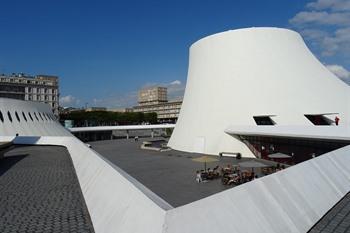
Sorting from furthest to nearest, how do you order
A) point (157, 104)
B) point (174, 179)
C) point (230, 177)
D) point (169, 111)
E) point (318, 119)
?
point (157, 104) < point (169, 111) < point (318, 119) < point (174, 179) < point (230, 177)

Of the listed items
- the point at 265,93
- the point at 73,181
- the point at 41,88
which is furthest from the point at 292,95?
the point at 41,88

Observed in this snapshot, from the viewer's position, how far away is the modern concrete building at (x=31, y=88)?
254ft

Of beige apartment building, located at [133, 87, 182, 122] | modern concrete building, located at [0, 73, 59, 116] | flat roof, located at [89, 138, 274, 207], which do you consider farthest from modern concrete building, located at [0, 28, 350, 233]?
beige apartment building, located at [133, 87, 182, 122]

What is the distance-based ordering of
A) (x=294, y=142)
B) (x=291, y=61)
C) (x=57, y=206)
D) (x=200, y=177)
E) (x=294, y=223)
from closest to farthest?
(x=294, y=223), (x=57, y=206), (x=200, y=177), (x=294, y=142), (x=291, y=61)

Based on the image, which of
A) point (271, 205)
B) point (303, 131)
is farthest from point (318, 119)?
point (271, 205)

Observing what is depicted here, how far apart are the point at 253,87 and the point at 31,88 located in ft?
237

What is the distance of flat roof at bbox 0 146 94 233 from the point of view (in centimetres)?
540

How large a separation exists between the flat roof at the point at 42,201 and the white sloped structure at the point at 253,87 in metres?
17.6

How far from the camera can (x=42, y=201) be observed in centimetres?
698

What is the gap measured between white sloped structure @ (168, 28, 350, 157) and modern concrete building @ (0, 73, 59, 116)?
212 feet

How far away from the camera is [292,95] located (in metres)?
25.2

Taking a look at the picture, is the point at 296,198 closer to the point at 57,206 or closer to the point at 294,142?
the point at 57,206

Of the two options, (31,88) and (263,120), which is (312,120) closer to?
(263,120)

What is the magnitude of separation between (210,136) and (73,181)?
19.2 meters
